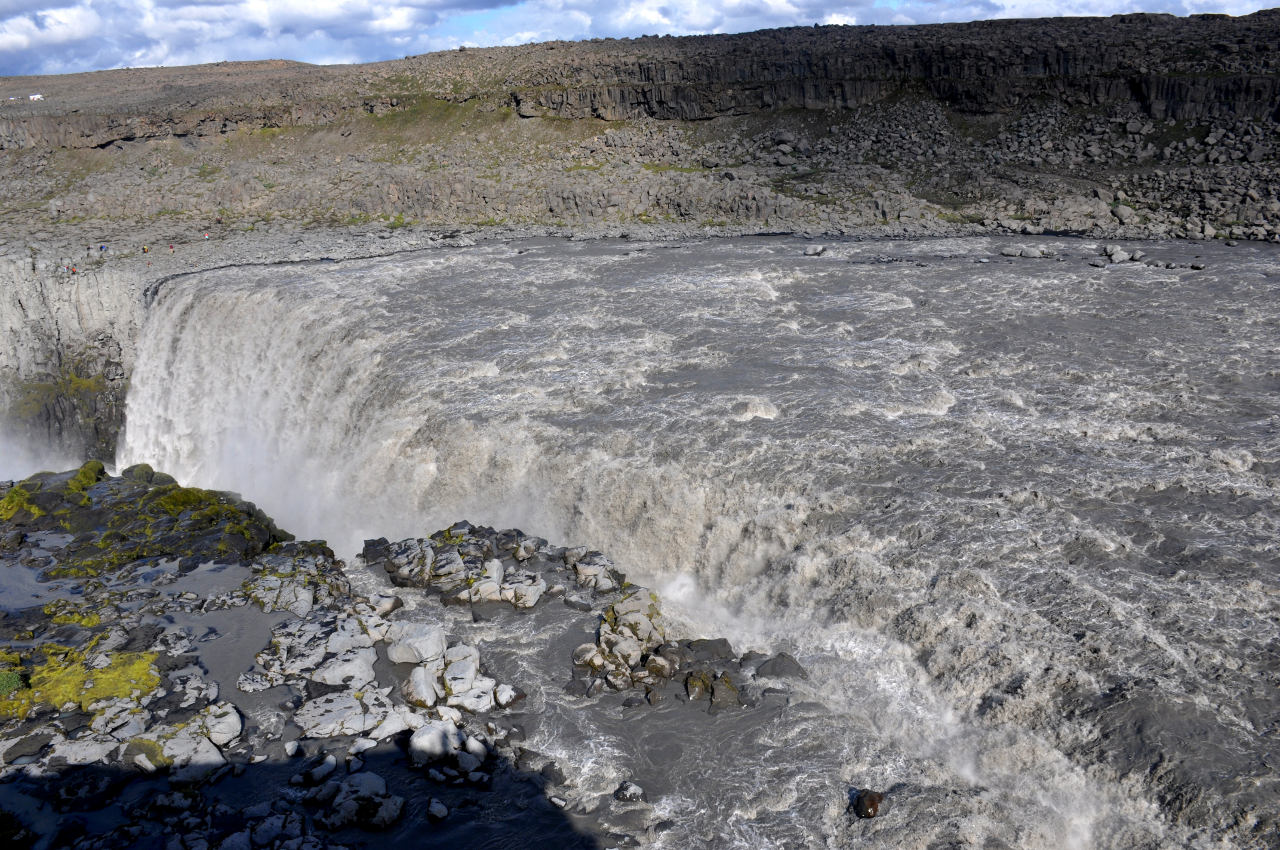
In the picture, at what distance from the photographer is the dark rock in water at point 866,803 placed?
970cm

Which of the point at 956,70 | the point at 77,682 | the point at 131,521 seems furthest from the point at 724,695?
the point at 956,70

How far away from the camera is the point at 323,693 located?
12.3 metres

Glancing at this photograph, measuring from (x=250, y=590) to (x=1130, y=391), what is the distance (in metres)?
16.6

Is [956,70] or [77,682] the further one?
[956,70]

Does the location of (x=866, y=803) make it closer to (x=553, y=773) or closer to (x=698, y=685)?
(x=698, y=685)

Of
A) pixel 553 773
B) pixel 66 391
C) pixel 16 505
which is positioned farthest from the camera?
pixel 66 391

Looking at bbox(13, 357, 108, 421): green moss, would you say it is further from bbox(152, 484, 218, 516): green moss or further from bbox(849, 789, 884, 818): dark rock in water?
bbox(849, 789, 884, 818): dark rock in water

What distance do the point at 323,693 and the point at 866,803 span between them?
7129mm

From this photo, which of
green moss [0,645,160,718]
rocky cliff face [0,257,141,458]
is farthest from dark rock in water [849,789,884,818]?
rocky cliff face [0,257,141,458]

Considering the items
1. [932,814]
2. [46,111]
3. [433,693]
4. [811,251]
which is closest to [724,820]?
[932,814]

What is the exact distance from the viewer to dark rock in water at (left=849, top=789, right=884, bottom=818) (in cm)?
970

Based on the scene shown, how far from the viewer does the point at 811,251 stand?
3119 centimetres

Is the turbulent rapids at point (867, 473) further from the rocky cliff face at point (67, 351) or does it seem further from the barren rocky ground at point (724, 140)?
the barren rocky ground at point (724, 140)

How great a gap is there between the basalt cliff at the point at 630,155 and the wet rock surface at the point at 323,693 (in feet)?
72.4
